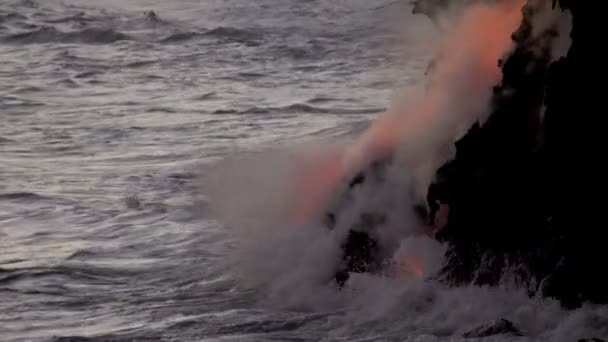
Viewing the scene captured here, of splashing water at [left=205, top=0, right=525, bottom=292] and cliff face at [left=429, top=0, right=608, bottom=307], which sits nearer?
cliff face at [left=429, top=0, right=608, bottom=307]

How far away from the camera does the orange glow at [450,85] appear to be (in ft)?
48.2

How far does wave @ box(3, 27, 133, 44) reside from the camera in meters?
40.8

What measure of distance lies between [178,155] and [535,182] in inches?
450

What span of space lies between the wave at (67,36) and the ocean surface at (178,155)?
8 centimetres

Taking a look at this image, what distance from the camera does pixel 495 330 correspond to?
12.4 m

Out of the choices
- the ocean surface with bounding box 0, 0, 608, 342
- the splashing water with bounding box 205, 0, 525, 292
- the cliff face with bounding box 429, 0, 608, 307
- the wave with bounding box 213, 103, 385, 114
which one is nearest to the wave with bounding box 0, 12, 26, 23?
the ocean surface with bounding box 0, 0, 608, 342

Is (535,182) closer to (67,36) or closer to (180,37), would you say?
(180,37)

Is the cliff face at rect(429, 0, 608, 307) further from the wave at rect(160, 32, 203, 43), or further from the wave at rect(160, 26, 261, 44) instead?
the wave at rect(160, 32, 203, 43)

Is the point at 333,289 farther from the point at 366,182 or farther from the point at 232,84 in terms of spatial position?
the point at 232,84

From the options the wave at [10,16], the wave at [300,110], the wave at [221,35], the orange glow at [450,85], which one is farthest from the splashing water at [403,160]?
the wave at [10,16]

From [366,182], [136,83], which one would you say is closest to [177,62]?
[136,83]

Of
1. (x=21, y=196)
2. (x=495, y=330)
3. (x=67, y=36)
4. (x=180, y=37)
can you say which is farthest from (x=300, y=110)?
(x=495, y=330)

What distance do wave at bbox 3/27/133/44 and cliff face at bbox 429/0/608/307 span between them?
Result: 27482 millimetres

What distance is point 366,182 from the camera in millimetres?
15422
